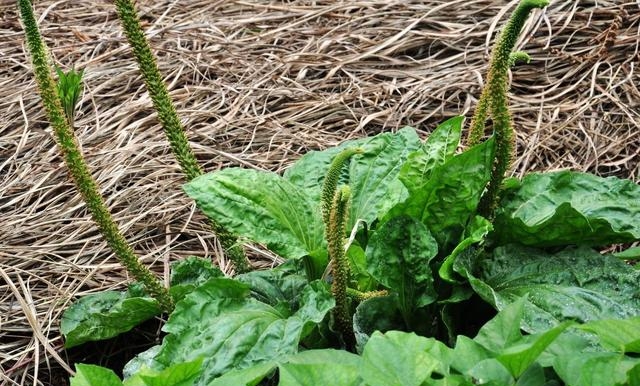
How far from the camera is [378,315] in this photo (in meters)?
2.64

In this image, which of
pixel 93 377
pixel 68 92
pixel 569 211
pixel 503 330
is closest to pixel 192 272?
pixel 68 92

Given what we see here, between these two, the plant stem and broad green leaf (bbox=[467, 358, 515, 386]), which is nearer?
broad green leaf (bbox=[467, 358, 515, 386])

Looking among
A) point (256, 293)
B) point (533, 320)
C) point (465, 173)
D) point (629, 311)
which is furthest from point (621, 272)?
point (256, 293)

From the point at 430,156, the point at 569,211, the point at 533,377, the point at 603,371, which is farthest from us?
the point at 430,156

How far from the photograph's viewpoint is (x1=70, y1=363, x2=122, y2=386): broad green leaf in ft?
6.05

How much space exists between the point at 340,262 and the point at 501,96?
2.21ft

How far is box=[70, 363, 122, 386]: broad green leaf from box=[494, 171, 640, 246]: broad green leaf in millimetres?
1348

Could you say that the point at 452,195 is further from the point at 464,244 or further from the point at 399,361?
the point at 399,361

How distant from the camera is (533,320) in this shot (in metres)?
2.42

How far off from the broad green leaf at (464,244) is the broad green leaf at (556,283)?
1.6 inches

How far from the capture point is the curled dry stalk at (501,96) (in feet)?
7.98

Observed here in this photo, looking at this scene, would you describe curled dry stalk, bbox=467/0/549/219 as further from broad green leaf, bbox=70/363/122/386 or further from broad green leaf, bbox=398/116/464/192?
broad green leaf, bbox=70/363/122/386

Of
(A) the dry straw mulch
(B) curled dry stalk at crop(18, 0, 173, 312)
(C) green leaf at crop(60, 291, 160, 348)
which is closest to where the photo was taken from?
(B) curled dry stalk at crop(18, 0, 173, 312)

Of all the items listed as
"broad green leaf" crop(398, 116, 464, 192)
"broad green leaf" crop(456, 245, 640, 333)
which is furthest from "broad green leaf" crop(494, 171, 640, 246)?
"broad green leaf" crop(398, 116, 464, 192)
